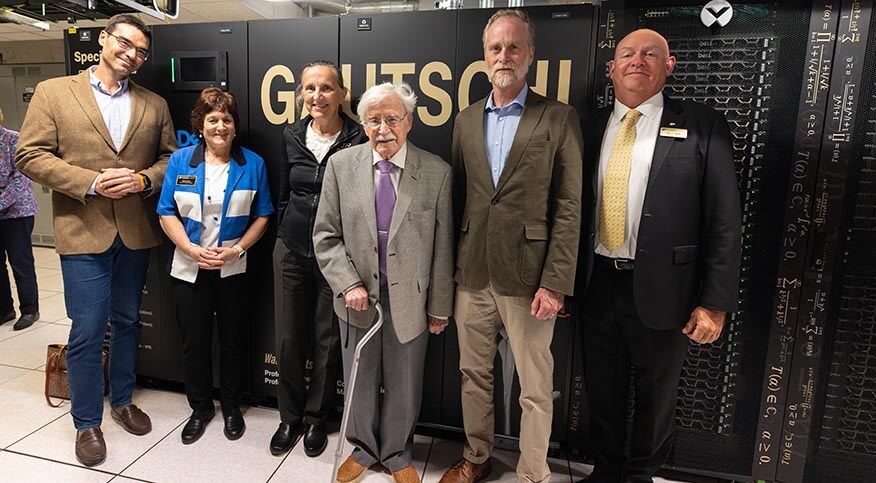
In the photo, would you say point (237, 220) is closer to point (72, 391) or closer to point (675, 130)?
point (72, 391)

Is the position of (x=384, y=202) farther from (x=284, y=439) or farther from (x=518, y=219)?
(x=284, y=439)

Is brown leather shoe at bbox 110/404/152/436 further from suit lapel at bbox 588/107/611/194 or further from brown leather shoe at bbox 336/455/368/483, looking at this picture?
suit lapel at bbox 588/107/611/194

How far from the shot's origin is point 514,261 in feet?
6.56

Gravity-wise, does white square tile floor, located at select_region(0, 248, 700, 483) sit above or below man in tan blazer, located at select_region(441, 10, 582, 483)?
below

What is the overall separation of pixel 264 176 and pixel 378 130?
3.03ft

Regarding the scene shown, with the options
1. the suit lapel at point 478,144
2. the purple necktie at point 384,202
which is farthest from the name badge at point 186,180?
the suit lapel at point 478,144

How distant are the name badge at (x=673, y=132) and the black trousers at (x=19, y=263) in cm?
501

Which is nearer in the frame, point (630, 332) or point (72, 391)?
point (630, 332)

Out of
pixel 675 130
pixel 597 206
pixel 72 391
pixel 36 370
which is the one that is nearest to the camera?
pixel 675 130

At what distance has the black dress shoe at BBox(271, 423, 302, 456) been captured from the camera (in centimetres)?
256

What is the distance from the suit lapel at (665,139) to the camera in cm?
192

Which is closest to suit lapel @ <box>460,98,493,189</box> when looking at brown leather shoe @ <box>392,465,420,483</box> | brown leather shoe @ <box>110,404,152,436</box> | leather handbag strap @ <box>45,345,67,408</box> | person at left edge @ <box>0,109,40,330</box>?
brown leather shoe @ <box>392,465,420,483</box>

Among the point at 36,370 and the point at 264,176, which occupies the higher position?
the point at 264,176

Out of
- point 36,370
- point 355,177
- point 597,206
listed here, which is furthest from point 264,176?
point 36,370
